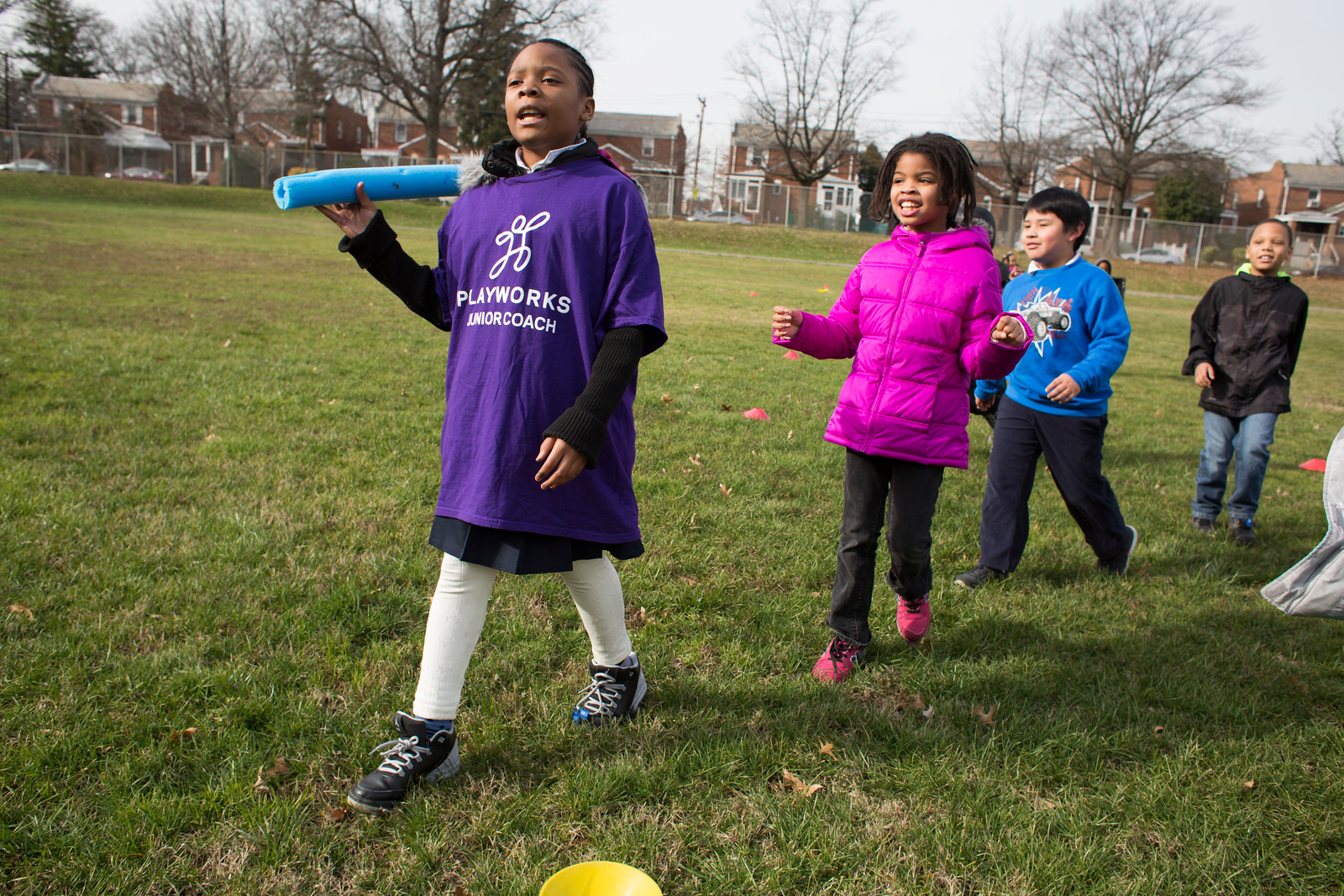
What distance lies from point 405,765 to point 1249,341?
534 centimetres

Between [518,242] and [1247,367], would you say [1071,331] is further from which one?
[518,242]

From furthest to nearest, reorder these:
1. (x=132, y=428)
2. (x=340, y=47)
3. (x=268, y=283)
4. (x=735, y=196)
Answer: (x=735, y=196), (x=340, y=47), (x=268, y=283), (x=132, y=428)

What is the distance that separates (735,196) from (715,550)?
47.9 meters

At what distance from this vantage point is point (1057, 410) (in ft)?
13.1

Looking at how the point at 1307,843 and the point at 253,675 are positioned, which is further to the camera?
the point at 253,675

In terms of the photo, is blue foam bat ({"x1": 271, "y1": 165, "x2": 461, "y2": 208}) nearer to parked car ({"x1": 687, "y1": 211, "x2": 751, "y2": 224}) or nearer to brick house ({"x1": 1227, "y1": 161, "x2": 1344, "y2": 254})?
parked car ({"x1": 687, "y1": 211, "x2": 751, "y2": 224})

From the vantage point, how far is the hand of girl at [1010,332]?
260 cm

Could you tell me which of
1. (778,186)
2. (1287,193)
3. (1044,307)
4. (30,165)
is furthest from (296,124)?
(1287,193)

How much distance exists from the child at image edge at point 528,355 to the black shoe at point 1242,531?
Result: 13.8 ft

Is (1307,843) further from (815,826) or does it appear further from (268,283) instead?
(268,283)

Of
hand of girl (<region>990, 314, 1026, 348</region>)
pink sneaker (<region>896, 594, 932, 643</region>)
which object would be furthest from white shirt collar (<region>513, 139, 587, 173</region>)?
pink sneaker (<region>896, 594, 932, 643</region>)

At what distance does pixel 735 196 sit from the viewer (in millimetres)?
49438

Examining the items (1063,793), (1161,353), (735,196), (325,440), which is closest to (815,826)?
(1063,793)

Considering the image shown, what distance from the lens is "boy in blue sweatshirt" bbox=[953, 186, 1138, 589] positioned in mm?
3920
